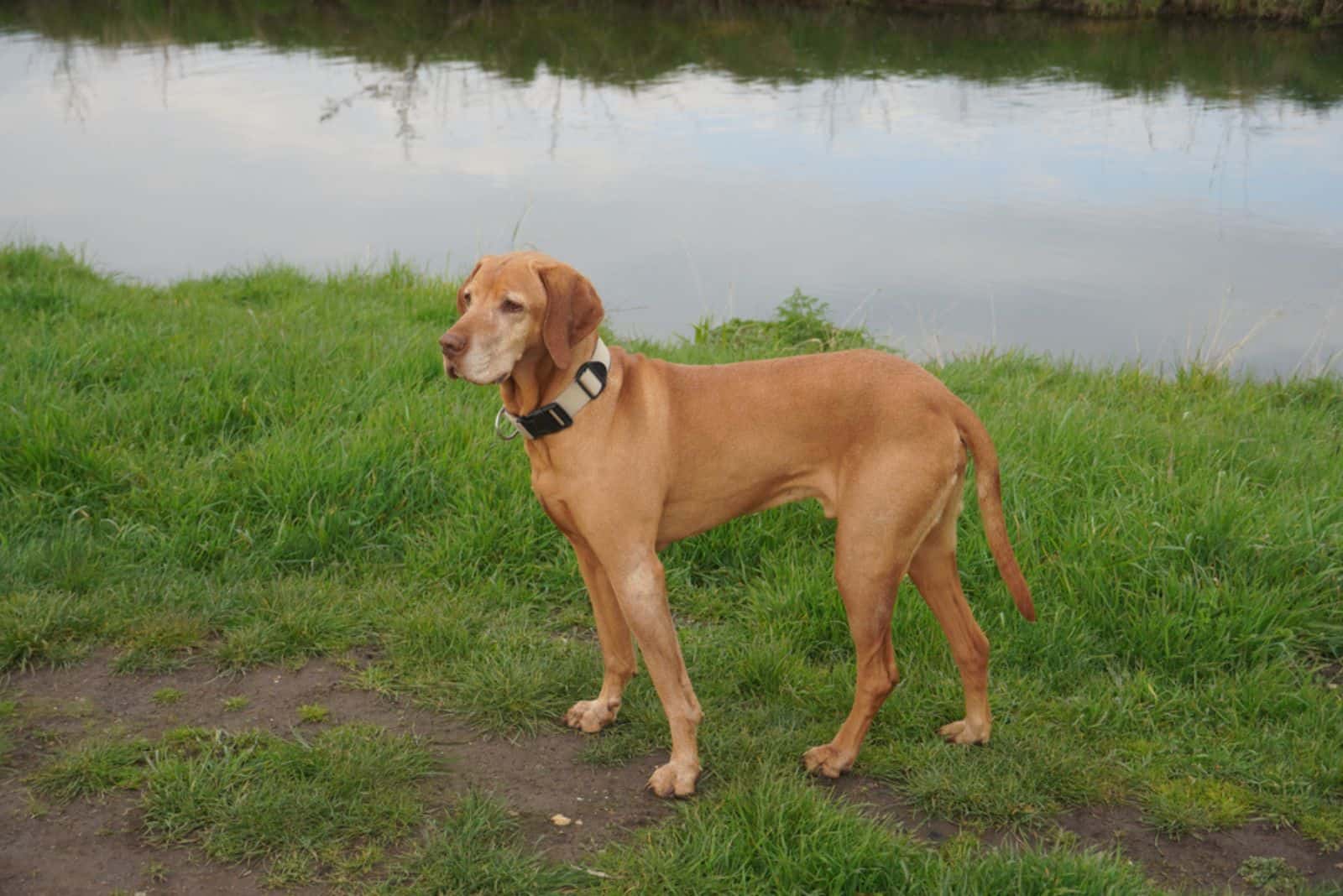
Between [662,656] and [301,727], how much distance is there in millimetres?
1236

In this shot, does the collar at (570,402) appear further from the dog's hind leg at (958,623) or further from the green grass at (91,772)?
the green grass at (91,772)

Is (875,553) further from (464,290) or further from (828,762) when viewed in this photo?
(464,290)

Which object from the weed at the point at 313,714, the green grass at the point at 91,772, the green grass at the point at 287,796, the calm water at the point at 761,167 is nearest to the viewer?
the green grass at the point at 287,796

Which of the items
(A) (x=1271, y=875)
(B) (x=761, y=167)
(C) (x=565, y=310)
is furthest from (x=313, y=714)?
(B) (x=761, y=167)

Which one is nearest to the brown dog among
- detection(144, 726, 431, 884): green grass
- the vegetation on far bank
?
detection(144, 726, 431, 884): green grass

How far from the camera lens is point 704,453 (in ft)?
11.2

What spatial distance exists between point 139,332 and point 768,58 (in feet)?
A: 40.1

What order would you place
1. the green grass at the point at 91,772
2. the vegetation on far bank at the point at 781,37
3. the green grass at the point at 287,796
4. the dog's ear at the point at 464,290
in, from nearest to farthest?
the green grass at the point at 287,796
the dog's ear at the point at 464,290
the green grass at the point at 91,772
the vegetation on far bank at the point at 781,37

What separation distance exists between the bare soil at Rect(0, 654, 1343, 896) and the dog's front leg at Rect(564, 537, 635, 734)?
0.22 feet

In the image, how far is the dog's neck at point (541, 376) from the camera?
332 cm

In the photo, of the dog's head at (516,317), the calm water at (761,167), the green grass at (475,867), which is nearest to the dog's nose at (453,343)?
the dog's head at (516,317)

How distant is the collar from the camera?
331cm

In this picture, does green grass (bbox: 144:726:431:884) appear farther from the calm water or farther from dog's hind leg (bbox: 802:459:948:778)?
the calm water

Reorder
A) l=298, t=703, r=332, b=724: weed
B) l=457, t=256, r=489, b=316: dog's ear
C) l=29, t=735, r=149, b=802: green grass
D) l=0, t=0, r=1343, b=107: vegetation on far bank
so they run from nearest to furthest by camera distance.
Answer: l=457, t=256, r=489, b=316: dog's ear → l=29, t=735, r=149, b=802: green grass → l=298, t=703, r=332, b=724: weed → l=0, t=0, r=1343, b=107: vegetation on far bank
